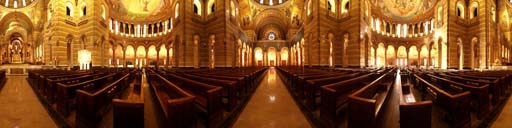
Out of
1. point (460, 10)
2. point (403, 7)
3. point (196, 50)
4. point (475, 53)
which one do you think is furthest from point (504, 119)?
point (403, 7)

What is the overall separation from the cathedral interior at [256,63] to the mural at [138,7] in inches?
6.2

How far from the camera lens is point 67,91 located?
3.38 meters

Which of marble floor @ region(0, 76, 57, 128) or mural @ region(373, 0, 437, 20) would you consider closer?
marble floor @ region(0, 76, 57, 128)

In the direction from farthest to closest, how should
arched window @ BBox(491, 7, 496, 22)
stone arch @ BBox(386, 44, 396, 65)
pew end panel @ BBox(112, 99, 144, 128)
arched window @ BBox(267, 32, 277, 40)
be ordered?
arched window @ BBox(267, 32, 277, 40) < stone arch @ BBox(386, 44, 396, 65) < arched window @ BBox(491, 7, 496, 22) < pew end panel @ BBox(112, 99, 144, 128)

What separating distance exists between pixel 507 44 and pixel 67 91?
4411 cm

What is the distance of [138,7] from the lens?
35562 mm

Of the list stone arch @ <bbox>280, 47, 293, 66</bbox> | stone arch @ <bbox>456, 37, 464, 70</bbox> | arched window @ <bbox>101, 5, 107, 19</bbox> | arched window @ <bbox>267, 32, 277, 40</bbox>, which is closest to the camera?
stone arch @ <bbox>456, 37, 464, 70</bbox>

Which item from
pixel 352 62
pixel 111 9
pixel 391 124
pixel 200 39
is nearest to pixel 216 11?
pixel 200 39

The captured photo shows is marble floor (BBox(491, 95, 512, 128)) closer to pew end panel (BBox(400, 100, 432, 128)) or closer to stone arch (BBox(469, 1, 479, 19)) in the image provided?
pew end panel (BBox(400, 100, 432, 128))

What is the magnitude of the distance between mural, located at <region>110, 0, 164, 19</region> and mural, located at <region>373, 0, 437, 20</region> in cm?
3249

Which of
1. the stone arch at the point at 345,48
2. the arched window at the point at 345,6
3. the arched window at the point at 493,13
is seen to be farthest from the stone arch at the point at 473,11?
the stone arch at the point at 345,48

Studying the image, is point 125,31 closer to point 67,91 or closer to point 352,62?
point 352,62

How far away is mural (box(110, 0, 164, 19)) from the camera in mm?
33969

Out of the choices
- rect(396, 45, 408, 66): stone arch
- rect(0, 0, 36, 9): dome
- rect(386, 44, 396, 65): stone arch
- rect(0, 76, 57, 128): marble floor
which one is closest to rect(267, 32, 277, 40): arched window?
rect(386, 44, 396, 65): stone arch
